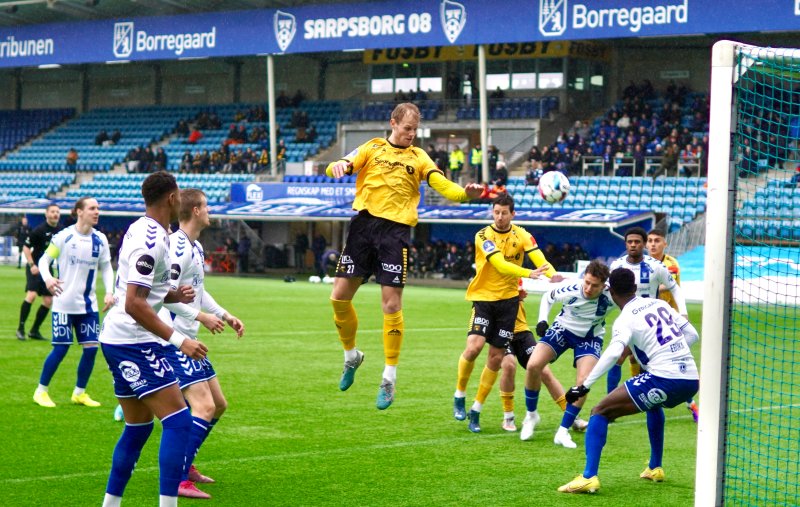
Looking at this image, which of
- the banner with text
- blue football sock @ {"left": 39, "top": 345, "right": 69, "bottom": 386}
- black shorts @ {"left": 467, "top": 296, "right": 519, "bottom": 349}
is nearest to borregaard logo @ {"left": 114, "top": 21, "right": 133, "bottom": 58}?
the banner with text

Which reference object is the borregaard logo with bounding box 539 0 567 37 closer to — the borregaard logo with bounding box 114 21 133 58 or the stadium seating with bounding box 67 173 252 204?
the stadium seating with bounding box 67 173 252 204

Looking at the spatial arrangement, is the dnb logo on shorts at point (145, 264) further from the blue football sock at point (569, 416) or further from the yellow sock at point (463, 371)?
the yellow sock at point (463, 371)

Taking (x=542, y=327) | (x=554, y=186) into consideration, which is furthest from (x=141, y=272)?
(x=554, y=186)

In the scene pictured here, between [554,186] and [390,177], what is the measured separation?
489 cm

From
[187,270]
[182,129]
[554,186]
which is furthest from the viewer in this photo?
[182,129]

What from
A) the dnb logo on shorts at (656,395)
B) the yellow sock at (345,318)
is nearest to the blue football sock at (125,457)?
the yellow sock at (345,318)

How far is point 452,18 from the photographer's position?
127 ft

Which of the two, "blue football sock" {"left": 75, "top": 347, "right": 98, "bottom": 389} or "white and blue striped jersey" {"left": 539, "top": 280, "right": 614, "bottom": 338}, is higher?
"white and blue striped jersey" {"left": 539, "top": 280, "right": 614, "bottom": 338}

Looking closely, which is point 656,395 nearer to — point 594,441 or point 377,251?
point 594,441

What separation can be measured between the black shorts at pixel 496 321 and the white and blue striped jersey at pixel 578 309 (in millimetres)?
550

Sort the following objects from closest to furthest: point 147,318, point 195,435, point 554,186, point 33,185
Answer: point 147,318 < point 195,435 < point 554,186 < point 33,185

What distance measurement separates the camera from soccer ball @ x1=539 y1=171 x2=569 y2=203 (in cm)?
1341

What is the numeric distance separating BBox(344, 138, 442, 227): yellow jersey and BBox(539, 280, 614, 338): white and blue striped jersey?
6.60 feet

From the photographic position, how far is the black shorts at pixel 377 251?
910cm
